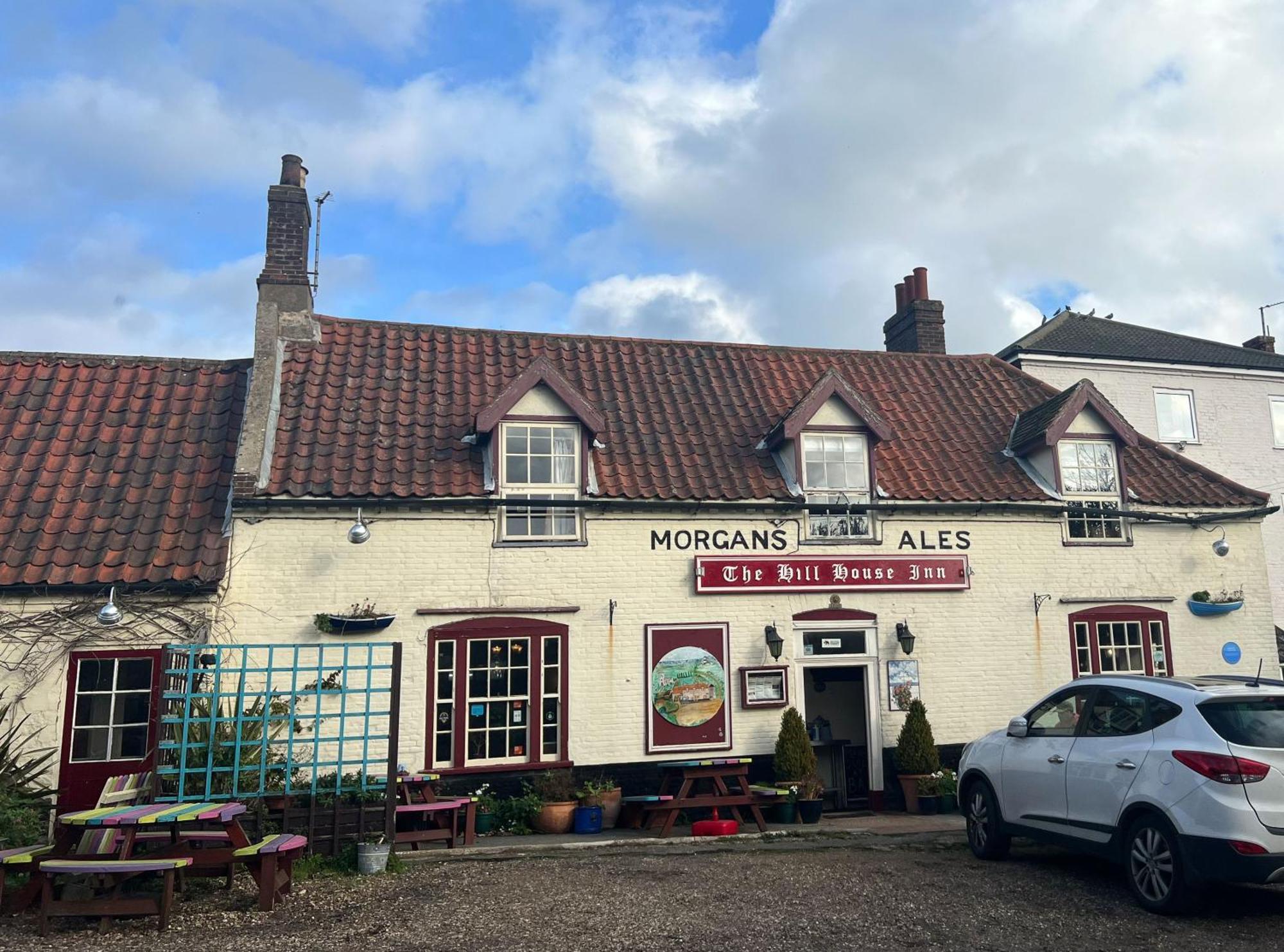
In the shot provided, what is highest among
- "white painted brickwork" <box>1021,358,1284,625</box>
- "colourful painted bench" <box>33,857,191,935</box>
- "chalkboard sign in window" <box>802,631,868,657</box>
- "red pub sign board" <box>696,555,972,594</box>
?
"white painted brickwork" <box>1021,358,1284,625</box>

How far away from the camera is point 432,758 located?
1259 cm

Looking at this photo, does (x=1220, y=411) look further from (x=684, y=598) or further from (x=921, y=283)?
(x=684, y=598)

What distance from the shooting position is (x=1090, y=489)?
15688 mm

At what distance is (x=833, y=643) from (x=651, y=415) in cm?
456

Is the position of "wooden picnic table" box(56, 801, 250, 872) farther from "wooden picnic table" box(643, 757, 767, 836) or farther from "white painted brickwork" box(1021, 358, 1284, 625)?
"white painted brickwork" box(1021, 358, 1284, 625)

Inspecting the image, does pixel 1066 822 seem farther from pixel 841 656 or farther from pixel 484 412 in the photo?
pixel 484 412

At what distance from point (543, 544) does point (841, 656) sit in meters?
4.64

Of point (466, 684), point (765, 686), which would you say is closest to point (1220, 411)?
point (765, 686)

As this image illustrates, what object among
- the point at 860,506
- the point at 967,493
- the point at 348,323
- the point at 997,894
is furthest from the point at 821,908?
the point at 348,323

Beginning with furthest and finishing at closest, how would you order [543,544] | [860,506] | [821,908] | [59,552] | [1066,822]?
[860,506]
[543,544]
[59,552]
[1066,822]
[821,908]

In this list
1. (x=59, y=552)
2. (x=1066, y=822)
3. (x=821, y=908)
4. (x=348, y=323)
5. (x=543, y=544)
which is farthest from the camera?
(x=348, y=323)

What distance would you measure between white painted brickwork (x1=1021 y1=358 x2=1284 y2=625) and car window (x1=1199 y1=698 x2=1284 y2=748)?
608 inches

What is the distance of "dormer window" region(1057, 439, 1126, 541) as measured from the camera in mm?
15414

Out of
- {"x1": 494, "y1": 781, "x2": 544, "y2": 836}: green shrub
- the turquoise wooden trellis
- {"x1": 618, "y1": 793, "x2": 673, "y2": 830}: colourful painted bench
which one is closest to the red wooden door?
the turquoise wooden trellis
